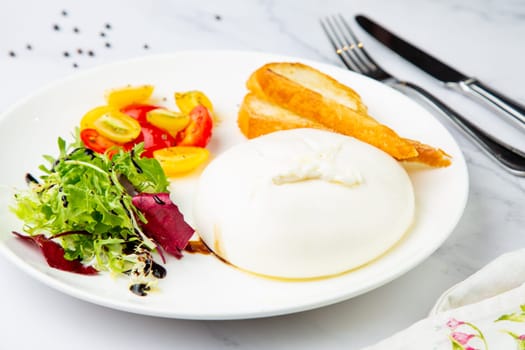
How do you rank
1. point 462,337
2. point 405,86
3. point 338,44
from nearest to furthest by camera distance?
point 462,337 → point 405,86 → point 338,44

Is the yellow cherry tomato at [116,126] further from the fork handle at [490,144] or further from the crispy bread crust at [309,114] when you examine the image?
the fork handle at [490,144]

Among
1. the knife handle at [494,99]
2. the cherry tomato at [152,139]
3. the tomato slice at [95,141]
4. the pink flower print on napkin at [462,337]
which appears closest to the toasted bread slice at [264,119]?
the cherry tomato at [152,139]

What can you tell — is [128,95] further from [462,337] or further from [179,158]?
[462,337]

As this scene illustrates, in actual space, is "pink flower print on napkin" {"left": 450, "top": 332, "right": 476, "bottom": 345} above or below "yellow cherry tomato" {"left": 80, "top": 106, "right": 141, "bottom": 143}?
below

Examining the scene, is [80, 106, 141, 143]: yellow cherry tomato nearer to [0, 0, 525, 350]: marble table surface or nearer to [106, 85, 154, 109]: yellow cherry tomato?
[106, 85, 154, 109]: yellow cherry tomato

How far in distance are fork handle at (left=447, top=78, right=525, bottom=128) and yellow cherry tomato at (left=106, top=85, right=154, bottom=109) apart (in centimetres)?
135

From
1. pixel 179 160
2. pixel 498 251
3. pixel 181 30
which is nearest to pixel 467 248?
pixel 498 251

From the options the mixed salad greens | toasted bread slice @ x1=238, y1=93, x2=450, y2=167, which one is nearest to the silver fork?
toasted bread slice @ x1=238, y1=93, x2=450, y2=167

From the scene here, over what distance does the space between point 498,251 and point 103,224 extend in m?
1.27

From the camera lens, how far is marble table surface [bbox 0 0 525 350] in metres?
2.21

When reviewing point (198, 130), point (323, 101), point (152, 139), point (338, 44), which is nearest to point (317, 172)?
point (323, 101)

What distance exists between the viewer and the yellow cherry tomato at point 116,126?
284cm

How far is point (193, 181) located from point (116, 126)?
37 cm

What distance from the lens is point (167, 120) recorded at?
295cm
